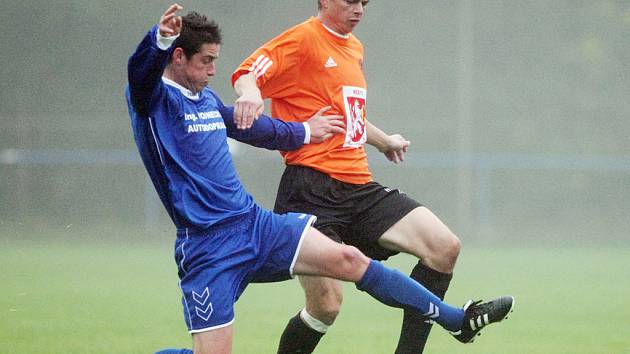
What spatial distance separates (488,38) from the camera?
53.1 ft

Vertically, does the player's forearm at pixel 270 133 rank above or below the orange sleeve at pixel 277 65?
below

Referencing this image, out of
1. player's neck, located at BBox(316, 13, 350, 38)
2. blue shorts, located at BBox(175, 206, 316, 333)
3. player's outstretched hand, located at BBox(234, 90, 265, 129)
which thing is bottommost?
blue shorts, located at BBox(175, 206, 316, 333)

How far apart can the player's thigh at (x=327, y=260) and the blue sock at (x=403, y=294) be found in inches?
2.7

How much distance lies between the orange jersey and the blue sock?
786 mm

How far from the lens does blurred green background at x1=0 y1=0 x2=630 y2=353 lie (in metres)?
14.2

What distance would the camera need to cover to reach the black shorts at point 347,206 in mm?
4875

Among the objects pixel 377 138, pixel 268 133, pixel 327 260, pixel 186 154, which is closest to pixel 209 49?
pixel 186 154

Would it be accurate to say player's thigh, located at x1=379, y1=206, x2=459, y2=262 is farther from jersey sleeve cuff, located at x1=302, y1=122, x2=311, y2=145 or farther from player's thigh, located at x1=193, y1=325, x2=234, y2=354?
player's thigh, located at x1=193, y1=325, x2=234, y2=354

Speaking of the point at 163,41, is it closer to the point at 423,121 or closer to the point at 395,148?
the point at 395,148

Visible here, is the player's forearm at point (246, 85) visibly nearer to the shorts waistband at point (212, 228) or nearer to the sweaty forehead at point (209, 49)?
the sweaty forehead at point (209, 49)

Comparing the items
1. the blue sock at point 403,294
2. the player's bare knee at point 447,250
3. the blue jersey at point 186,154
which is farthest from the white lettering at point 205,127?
the player's bare knee at point 447,250

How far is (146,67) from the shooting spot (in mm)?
3844

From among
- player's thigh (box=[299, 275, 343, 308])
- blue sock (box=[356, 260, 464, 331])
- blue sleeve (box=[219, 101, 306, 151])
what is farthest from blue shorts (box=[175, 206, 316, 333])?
player's thigh (box=[299, 275, 343, 308])

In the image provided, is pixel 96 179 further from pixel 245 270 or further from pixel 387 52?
pixel 245 270
